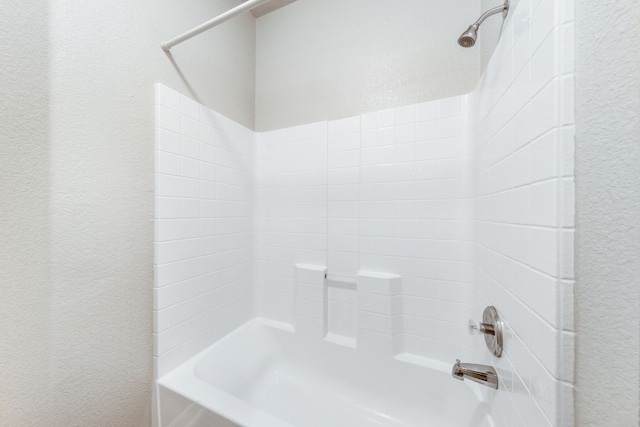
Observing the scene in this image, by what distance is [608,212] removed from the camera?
422 mm

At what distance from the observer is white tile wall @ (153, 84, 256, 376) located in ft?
3.66

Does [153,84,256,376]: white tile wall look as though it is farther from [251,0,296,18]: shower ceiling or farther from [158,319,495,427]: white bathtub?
[251,0,296,18]: shower ceiling

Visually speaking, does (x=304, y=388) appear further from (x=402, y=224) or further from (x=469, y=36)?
(x=469, y=36)

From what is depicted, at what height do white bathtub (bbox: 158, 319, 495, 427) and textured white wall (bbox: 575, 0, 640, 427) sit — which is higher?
textured white wall (bbox: 575, 0, 640, 427)

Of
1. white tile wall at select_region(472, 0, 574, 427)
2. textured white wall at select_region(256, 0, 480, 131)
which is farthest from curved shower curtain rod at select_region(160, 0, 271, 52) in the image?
white tile wall at select_region(472, 0, 574, 427)

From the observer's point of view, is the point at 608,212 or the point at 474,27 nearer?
the point at 608,212

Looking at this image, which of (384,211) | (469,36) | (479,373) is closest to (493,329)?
(479,373)

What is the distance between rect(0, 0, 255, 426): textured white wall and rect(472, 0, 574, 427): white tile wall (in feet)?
4.47

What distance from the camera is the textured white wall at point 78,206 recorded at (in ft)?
2.39

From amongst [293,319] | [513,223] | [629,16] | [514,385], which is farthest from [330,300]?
[629,16]

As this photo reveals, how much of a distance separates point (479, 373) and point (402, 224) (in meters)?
0.70

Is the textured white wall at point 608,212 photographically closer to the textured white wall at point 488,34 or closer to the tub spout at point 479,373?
the tub spout at point 479,373

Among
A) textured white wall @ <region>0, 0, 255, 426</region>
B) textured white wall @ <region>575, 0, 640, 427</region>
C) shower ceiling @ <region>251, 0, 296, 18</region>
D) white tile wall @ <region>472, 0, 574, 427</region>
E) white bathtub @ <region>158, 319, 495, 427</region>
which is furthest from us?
shower ceiling @ <region>251, 0, 296, 18</region>

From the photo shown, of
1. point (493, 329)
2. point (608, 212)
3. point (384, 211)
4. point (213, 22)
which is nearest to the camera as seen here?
point (608, 212)
